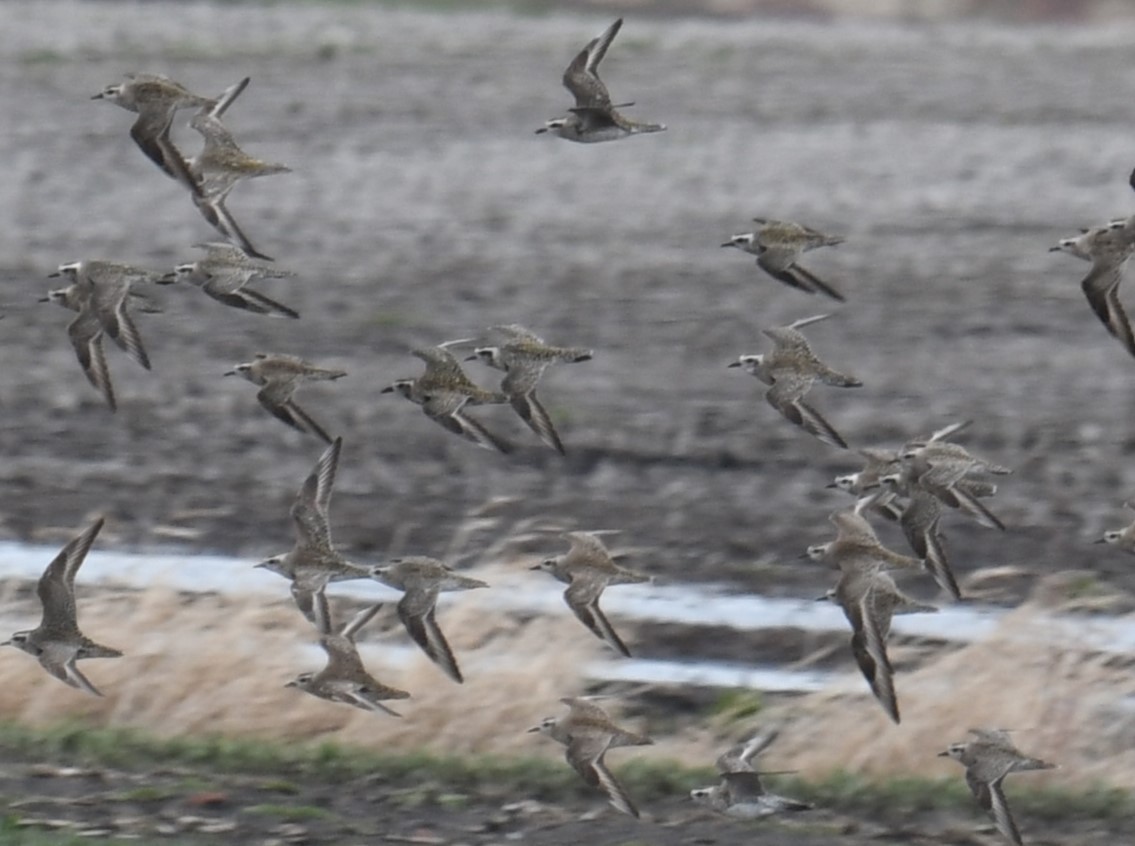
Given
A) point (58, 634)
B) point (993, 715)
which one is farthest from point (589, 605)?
point (993, 715)

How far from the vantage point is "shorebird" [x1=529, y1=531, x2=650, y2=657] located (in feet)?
32.3

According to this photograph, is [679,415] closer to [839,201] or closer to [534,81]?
[839,201]

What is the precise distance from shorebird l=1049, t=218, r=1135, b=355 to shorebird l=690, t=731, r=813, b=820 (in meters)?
1.65

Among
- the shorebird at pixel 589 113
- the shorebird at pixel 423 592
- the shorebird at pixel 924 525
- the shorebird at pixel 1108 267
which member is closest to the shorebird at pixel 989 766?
the shorebird at pixel 924 525

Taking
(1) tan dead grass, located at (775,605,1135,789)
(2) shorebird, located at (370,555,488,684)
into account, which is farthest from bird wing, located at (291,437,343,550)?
(1) tan dead grass, located at (775,605,1135,789)

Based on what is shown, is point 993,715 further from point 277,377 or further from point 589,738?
point 277,377

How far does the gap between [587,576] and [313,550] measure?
88cm

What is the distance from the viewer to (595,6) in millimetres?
31609

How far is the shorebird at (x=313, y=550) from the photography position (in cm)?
1000

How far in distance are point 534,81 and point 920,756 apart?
16.5 metres

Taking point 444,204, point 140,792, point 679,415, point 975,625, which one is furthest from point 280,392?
point 444,204

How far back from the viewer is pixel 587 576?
9953 millimetres

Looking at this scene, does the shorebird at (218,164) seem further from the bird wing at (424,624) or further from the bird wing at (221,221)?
the bird wing at (424,624)

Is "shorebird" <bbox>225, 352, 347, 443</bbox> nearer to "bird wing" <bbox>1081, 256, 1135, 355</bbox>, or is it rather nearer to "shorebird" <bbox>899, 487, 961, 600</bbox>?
"shorebird" <bbox>899, 487, 961, 600</bbox>
